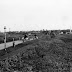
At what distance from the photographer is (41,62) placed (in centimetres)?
1184

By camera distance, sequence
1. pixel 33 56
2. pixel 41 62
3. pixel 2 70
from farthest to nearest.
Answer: pixel 33 56 < pixel 41 62 < pixel 2 70

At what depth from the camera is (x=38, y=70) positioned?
1006 cm

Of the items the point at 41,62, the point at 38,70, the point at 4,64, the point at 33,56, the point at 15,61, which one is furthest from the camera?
the point at 33,56

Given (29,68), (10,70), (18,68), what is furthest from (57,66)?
(10,70)

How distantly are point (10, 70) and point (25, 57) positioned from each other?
12.3 feet

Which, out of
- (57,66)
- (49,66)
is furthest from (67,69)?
(49,66)

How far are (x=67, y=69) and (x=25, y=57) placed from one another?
5026 millimetres

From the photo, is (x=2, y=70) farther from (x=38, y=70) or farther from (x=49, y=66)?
(x=49, y=66)

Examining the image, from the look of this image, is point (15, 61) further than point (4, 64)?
Yes

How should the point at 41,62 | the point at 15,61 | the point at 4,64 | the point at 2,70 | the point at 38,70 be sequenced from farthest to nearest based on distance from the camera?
1. the point at 41,62
2. the point at 15,61
3. the point at 38,70
4. the point at 4,64
5. the point at 2,70

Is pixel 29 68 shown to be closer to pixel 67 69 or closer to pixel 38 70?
pixel 38 70

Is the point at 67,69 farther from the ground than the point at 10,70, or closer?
closer

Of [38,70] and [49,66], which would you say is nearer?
[38,70]

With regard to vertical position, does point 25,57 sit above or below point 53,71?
above
